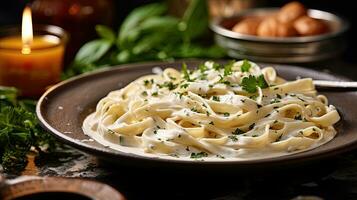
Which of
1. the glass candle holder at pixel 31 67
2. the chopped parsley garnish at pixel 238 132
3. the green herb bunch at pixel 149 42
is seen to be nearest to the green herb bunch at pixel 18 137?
the glass candle holder at pixel 31 67

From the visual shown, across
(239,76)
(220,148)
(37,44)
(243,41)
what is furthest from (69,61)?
(220,148)

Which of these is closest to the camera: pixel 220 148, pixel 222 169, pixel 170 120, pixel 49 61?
pixel 222 169

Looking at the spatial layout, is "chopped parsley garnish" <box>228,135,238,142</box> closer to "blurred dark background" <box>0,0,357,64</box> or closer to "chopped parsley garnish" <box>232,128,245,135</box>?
"chopped parsley garnish" <box>232,128,245,135</box>

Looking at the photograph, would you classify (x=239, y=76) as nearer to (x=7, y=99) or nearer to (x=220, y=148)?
(x=220, y=148)

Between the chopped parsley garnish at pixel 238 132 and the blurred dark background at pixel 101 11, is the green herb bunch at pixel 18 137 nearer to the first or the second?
the chopped parsley garnish at pixel 238 132

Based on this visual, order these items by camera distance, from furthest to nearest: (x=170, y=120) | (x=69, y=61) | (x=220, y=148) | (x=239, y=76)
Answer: (x=69, y=61) → (x=239, y=76) → (x=170, y=120) → (x=220, y=148)

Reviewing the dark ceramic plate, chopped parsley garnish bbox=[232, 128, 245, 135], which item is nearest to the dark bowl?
the dark ceramic plate

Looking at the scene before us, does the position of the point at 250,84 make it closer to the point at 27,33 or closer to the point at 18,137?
the point at 18,137

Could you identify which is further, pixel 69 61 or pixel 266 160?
pixel 69 61
